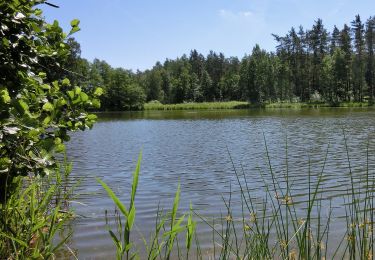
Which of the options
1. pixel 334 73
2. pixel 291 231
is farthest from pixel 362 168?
A: pixel 334 73

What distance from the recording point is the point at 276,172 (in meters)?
13.6

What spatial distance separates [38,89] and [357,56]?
7925cm

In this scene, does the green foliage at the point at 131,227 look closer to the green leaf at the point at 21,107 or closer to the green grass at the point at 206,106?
the green leaf at the point at 21,107

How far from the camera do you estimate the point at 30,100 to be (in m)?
3.53

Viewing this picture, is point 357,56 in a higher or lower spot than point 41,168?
higher

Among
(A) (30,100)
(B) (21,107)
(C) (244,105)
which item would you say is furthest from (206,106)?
(B) (21,107)

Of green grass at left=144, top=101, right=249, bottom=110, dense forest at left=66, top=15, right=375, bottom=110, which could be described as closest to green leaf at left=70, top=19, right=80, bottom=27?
dense forest at left=66, top=15, right=375, bottom=110

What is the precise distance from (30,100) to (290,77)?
3496 inches

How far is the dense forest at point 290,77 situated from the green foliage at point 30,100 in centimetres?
5846

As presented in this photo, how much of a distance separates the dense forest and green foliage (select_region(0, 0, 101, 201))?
192ft

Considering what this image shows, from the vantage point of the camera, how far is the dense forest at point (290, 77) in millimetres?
Result: 76000

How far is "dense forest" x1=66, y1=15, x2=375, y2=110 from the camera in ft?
249

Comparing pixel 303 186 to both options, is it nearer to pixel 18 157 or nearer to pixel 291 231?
pixel 291 231

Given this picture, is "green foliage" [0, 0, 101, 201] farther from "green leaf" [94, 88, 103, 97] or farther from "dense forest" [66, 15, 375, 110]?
"dense forest" [66, 15, 375, 110]
